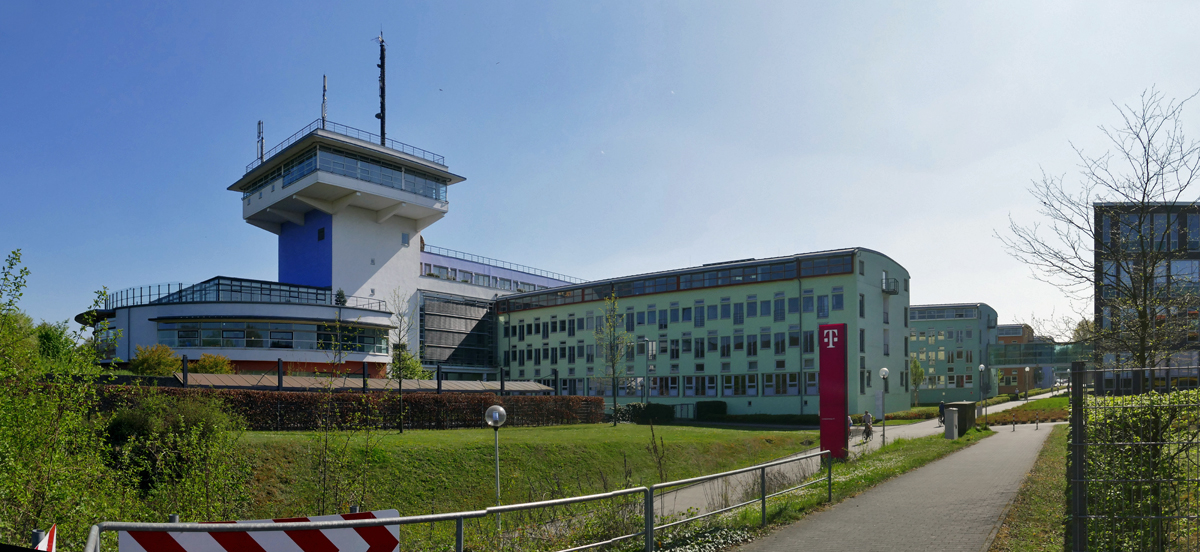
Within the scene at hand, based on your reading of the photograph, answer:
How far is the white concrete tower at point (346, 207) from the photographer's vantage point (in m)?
58.7

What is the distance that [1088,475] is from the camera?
5.84 m

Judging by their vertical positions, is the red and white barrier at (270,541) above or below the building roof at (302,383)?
above

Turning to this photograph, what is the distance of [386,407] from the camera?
28062 millimetres

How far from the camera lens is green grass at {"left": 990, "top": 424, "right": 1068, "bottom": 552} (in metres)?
9.16

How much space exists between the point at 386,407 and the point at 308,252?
3914cm

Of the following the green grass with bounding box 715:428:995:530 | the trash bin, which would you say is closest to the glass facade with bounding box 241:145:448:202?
the trash bin

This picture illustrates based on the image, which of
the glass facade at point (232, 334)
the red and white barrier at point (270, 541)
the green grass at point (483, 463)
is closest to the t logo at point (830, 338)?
the green grass at point (483, 463)

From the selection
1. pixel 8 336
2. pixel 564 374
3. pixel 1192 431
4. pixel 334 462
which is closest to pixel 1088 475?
pixel 1192 431

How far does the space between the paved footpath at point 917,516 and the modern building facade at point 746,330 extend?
3469 centimetres

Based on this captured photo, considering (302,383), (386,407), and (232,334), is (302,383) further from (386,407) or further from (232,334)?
(232,334)

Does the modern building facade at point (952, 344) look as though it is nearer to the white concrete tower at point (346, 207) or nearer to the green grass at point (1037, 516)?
the white concrete tower at point (346, 207)

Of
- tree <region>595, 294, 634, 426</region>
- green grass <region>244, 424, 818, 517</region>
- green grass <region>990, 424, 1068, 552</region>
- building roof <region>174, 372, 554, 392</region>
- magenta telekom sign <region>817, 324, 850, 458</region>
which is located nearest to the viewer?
green grass <region>990, 424, 1068, 552</region>

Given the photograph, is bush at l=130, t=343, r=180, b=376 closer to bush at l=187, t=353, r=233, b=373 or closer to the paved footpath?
bush at l=187, t=353, r=233, b=373

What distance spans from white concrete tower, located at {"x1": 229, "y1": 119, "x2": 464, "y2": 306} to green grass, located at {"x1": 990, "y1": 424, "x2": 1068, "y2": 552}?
5221cm
